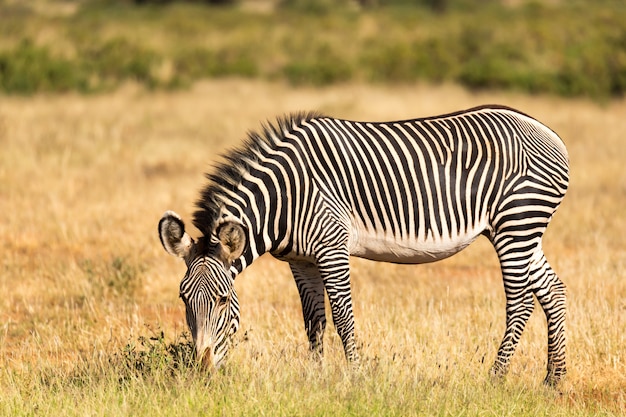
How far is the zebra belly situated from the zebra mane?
2.88ft

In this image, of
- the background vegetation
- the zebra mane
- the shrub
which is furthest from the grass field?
the background vegetation

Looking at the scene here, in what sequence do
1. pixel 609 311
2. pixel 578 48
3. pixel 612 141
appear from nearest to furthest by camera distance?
pixel 609 311 < pixel 612 141 < pixel 578 48

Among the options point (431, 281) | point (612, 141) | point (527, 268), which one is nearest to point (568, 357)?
point (527, 268)

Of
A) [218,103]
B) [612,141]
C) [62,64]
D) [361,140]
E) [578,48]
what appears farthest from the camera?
[578,48]

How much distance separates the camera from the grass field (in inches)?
225

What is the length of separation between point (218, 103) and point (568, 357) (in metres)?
16.0

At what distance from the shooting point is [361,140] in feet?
21.6

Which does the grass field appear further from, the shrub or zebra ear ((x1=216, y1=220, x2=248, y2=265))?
the shrub

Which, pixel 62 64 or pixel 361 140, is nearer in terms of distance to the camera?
pixel 361 140

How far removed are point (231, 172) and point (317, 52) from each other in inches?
990

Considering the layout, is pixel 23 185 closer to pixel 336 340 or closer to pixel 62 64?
pixel 336 340

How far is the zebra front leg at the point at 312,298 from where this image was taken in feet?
21.8

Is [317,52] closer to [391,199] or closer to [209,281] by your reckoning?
[391,199]

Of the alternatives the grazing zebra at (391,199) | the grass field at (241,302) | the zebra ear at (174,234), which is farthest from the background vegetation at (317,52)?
the zebra ear at (174,234)
